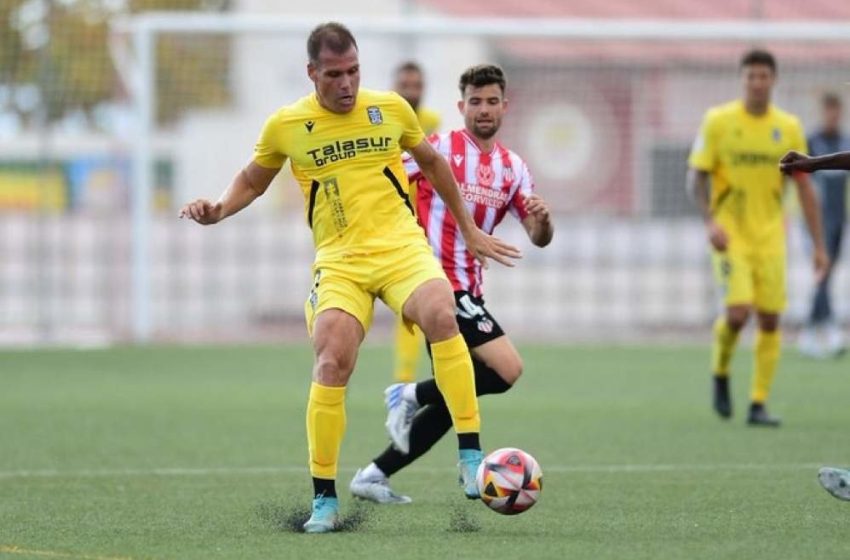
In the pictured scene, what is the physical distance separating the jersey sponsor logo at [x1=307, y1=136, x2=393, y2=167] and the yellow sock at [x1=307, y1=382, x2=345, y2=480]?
0.95 m

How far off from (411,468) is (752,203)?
3.41 metres

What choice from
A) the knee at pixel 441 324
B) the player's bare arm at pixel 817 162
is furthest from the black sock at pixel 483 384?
the player's bare arm at pixel 817 162

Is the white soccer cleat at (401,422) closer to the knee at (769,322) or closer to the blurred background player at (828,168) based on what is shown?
the blurred background player at (828,168)

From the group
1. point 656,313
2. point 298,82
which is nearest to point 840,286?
point 656,313

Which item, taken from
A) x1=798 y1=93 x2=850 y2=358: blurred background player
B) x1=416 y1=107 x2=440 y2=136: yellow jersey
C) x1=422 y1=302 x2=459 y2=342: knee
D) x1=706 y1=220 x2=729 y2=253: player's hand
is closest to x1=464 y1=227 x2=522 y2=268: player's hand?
x1=422 y1=302 x2=459 y2=342: knee

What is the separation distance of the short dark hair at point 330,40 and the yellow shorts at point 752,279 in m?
5.09

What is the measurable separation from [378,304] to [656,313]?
3314mm

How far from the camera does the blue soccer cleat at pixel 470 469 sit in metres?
7.36

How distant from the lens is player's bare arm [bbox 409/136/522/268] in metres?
7.76

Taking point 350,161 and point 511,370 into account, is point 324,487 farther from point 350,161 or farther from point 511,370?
point 350,161

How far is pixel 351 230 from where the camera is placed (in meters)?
7.70

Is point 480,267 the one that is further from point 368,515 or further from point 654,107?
point 654,107

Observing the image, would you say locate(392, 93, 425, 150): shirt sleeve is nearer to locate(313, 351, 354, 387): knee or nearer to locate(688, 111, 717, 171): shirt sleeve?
locate(313, 351, 354, 387): knee

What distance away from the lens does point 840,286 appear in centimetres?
2119
